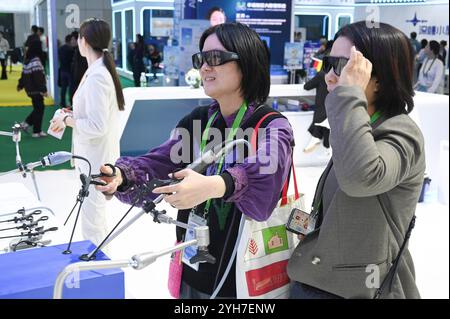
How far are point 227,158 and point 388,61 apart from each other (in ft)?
1.44

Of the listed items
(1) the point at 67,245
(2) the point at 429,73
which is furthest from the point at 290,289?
(2) the point at 429,73

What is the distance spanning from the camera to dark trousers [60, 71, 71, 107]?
166cm

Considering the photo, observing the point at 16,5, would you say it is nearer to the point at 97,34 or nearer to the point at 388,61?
the point at 97,34

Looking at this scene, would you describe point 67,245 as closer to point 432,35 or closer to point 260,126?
point 260,126

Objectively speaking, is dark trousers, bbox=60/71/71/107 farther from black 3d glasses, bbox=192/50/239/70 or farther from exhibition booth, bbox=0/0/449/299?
black 3d glasses, bbox=192/50/239/70

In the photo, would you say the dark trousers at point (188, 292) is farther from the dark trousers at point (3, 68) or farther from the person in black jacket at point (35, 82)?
the dark trousers at point (3, 68)

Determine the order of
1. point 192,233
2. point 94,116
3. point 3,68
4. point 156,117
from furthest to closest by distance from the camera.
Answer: point 156,117 → point 94,116 → point 3,68 → point 192,233

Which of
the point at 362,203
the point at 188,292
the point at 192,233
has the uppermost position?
the point at 362,203

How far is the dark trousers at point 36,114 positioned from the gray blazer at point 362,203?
0.83 metres

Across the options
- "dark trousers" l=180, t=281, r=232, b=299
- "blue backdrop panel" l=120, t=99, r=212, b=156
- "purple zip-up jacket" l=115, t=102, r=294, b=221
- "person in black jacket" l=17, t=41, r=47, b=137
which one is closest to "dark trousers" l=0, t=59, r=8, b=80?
"person in black jacket" l=17, t=41, r=47, b=137

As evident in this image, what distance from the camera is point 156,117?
4.21 metres

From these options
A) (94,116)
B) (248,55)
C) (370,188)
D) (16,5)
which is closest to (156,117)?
(94,116)

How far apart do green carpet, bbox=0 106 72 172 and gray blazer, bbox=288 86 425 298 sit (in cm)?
77

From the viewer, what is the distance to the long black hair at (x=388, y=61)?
1.19 meters
